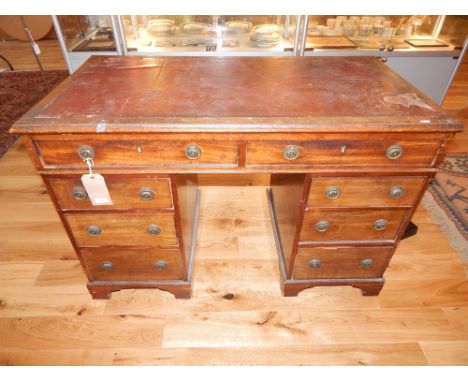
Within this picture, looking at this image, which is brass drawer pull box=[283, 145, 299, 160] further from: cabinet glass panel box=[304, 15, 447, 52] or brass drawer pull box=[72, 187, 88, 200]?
cabinet glass panel box=[304, 15, 447, 52]

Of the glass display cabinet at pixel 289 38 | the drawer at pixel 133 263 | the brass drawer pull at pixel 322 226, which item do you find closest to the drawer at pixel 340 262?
the brass drawer pull at pixel 322 226

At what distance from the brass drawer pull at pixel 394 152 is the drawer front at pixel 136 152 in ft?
1.95

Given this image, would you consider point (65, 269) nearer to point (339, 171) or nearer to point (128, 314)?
point (128, 314)

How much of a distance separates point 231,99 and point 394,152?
0.68m

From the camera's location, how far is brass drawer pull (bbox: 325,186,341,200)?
128 cm

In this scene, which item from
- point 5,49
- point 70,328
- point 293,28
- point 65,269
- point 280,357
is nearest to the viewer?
point 280,357

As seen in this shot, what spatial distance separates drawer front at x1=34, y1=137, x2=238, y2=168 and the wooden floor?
0.92 meters

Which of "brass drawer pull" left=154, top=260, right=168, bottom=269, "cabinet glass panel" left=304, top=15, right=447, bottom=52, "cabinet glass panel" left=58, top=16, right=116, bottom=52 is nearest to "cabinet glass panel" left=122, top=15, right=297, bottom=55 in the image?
"cabinet glass panel" left=58, top=16, right=116, bottom=52

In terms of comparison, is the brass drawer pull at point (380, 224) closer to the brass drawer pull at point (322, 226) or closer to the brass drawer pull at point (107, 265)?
the brass drawer pull at point (322, 226)

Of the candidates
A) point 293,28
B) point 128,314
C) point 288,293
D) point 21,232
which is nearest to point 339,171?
point 288,293

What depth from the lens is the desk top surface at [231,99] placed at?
1.08 m

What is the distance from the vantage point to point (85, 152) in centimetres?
113

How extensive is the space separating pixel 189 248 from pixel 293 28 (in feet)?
6.33

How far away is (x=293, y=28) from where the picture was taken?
2.43 meters
